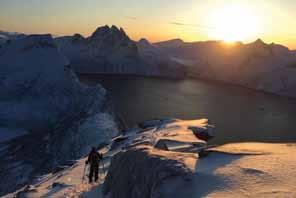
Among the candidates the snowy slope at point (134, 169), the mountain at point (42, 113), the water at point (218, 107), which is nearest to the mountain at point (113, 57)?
the water at point (218, 107)

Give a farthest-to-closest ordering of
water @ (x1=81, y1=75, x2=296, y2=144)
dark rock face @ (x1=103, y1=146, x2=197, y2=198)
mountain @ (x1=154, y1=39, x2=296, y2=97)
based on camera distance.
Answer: mountain @ (x1=154, y1=39, x2=296, y2=97) < water @ (x1=81, y1=75, x2=296, y2=144) < dark rock face @ (x1=103, y1=146, x2=197, y2=198)

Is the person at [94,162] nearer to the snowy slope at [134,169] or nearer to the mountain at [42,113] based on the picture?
the snowy slope at [134,169]

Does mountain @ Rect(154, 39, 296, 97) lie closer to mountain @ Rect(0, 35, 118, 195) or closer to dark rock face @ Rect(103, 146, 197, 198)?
mountain @ Rect(0, 35, 118, 195)

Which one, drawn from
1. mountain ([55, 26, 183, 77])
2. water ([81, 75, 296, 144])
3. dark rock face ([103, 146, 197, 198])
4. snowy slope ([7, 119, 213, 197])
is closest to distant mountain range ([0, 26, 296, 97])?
mountain ([55, 26, 183, 77])

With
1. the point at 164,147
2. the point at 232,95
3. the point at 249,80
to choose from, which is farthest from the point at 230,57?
the point at 164,147

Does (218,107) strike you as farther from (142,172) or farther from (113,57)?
(113,57)

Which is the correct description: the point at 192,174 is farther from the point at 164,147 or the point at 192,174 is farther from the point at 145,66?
the point at 145,66
